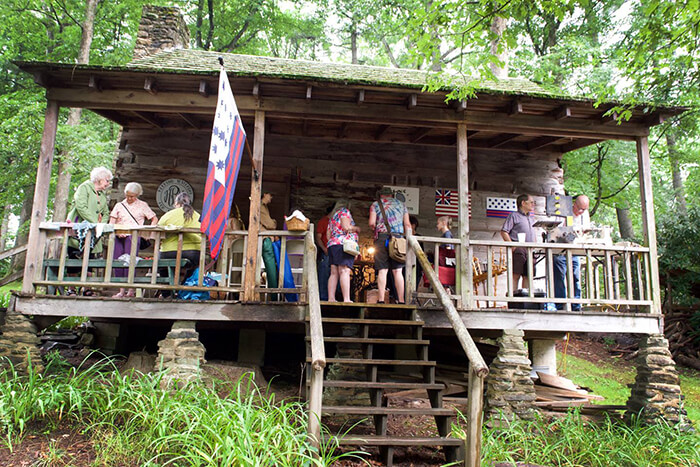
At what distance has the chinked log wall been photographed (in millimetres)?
9281

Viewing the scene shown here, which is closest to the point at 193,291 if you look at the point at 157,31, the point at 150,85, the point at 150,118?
the point at 150,85

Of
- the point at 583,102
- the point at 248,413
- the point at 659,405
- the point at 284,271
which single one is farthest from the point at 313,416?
the point at 583,102

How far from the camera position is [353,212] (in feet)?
31.4

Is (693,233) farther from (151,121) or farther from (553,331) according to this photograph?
(151,121)

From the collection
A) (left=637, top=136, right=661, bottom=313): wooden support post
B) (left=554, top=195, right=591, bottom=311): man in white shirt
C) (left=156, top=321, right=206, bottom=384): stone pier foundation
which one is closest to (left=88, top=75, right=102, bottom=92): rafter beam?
(left=156, top=321, right=206, bottom=384): stone pier foundation

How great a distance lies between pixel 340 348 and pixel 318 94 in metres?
3.46

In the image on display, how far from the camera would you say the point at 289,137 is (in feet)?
31.3

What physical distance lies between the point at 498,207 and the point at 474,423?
6.21 meters

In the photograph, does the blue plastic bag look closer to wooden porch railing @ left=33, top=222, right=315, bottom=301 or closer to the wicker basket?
wooden porch railing @ left=33, top=222, right=315, bottom=301

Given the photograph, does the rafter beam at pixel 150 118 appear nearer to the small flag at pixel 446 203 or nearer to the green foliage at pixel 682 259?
the small flag at pixel 446 203

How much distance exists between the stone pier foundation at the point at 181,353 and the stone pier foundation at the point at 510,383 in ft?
12.1

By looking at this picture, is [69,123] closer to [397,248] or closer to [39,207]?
[39,207]

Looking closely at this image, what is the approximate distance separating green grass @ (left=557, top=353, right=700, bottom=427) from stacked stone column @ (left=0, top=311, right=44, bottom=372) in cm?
858

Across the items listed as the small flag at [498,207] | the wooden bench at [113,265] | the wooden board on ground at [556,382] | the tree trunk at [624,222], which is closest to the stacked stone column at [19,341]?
the wooden bench at [113,265]
